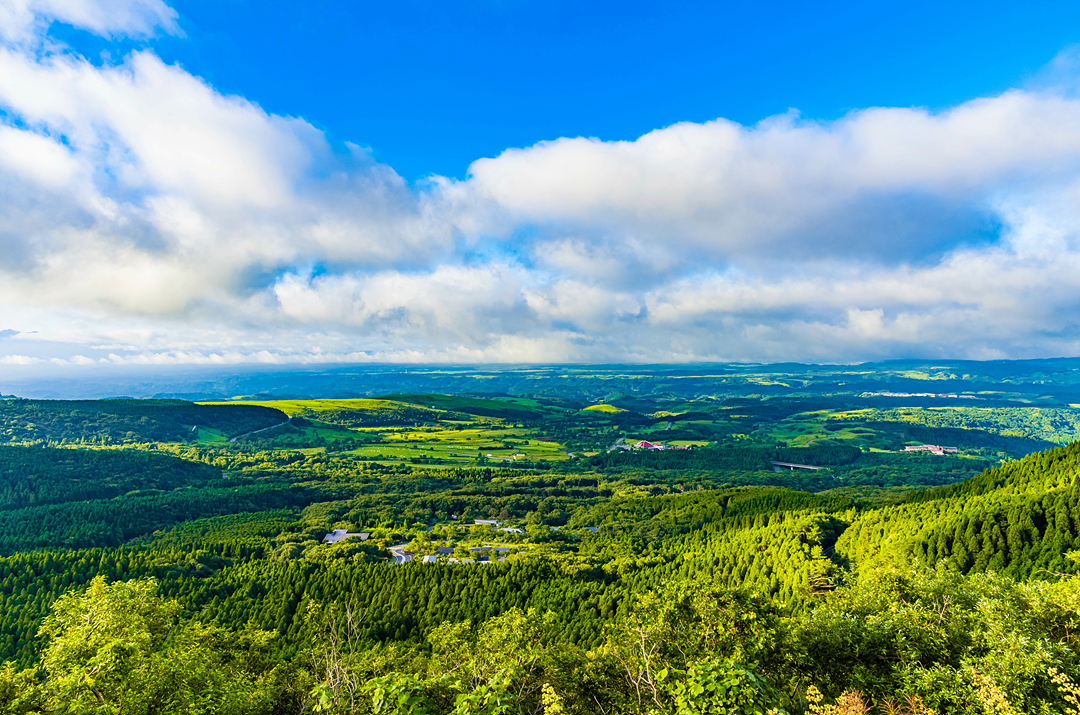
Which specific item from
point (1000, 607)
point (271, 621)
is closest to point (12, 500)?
point (271, 621)

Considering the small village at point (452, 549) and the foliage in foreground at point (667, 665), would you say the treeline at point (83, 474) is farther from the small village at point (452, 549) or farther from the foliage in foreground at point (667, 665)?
the foliage in foreground at point (667, 665)

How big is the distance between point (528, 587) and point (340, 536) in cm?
6223

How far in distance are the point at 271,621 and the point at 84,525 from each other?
270ft

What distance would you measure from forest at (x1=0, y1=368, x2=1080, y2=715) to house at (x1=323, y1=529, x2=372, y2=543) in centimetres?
140

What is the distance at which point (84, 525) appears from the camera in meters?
110

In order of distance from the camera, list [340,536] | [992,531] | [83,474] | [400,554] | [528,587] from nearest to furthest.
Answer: [992,531], [528,587], [400,554], [340,536], [83,474]

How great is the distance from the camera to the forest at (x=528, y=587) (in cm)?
1797

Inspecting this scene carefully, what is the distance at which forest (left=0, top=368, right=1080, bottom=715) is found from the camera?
59.0 feet

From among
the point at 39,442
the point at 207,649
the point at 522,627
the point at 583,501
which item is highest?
the point at 522,627

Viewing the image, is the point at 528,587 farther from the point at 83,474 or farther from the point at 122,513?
the point at 83,474

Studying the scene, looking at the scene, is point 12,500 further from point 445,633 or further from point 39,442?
point 445,633

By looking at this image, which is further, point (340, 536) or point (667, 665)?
point (340, 536)

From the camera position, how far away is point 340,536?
112m

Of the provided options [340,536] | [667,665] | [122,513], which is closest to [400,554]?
[340,536]
